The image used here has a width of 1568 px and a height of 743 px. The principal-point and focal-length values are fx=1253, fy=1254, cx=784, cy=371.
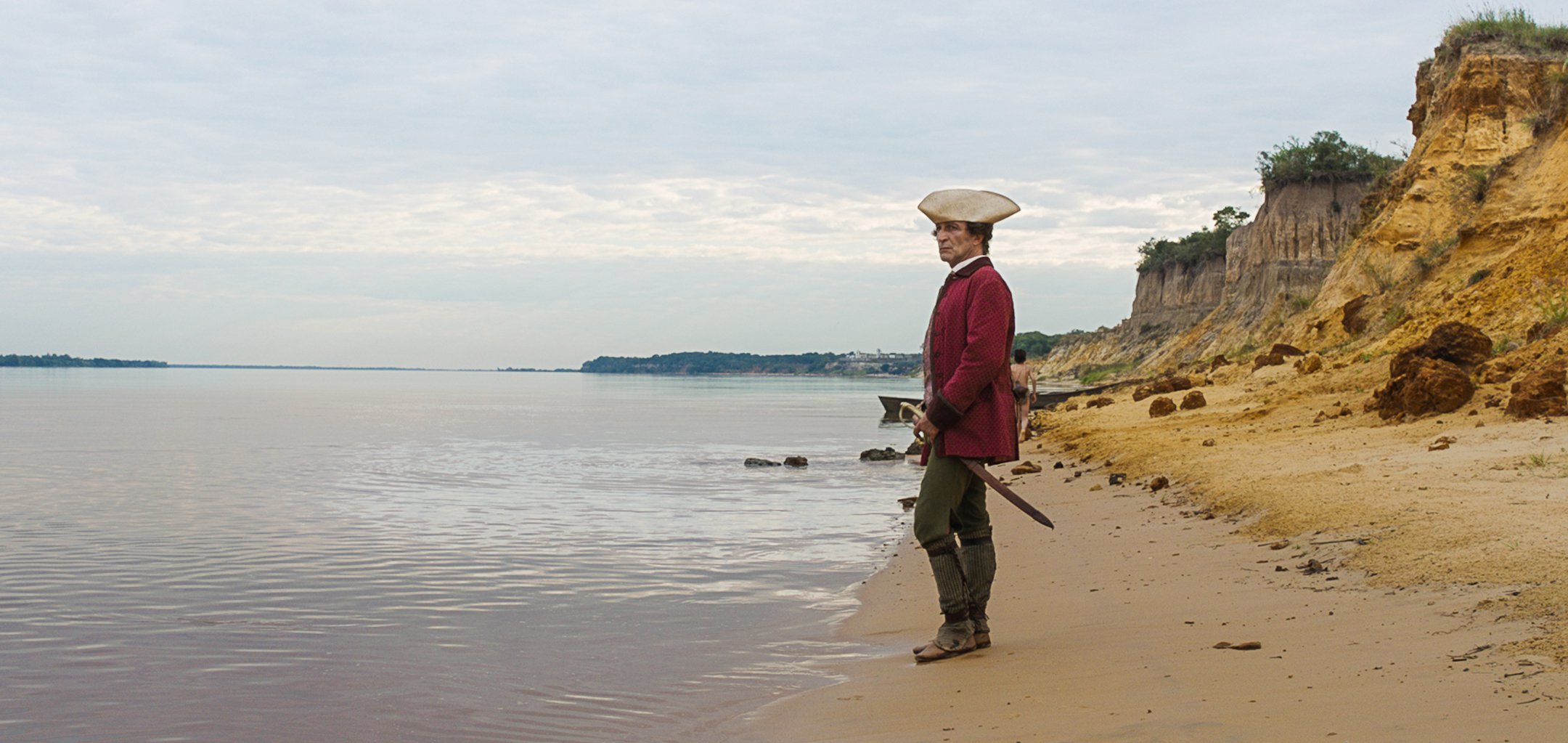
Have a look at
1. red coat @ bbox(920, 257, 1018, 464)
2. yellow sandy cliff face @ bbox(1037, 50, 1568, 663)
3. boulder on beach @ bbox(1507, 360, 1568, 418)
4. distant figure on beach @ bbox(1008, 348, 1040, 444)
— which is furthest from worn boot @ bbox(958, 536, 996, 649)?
boulder on beach @ bbox(1507, 360, 1568, 418)

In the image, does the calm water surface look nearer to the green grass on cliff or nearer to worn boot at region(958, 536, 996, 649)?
worn boot at region(958, 536, 996, 649)

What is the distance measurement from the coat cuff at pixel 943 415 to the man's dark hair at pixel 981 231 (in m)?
0.73

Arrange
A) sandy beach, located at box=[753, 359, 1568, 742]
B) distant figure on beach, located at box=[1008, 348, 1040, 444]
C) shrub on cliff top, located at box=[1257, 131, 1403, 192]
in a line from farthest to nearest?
shrub on cliff top, located at box=[1257, 131, 1403, 192] → distant figure on beach, located at box=[1008, 348, 1040, 444] → sandy beach, located at box=[753, 359, 1568, 742]

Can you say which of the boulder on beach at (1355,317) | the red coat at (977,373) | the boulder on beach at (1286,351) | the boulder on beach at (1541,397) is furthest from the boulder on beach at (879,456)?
the red coat at (977,373)

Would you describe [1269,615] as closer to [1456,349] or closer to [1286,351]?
[1456,349]

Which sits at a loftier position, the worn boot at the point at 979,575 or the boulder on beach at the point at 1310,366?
the boulder on beach at the point at 1310,366

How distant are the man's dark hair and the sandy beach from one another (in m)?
1.86

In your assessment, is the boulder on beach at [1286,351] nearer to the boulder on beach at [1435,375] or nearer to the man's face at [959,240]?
the boulder on beach at [1435,375]

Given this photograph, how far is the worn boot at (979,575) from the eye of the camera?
5.89m

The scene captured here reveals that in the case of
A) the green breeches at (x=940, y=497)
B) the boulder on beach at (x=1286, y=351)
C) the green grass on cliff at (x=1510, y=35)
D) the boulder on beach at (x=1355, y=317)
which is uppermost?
the green grass on cliff at (x=1510, y=35)

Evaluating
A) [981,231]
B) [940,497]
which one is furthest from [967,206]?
[940,497]

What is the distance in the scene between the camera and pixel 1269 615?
562 centimetres

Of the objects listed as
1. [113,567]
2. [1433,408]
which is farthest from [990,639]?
[1433,408]

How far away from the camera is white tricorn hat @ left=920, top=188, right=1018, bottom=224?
5750mm
